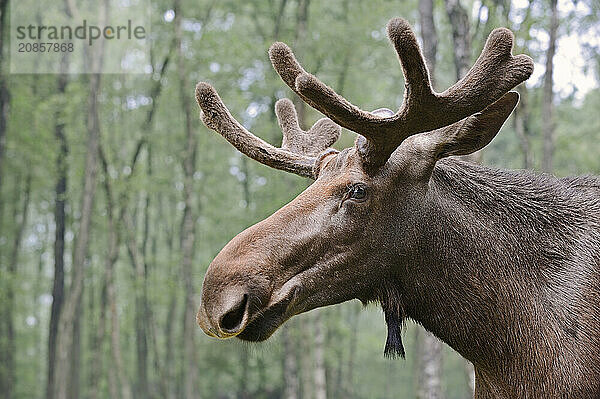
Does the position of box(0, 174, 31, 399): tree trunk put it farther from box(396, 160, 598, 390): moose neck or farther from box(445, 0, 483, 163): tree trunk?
box(396, 160, 598, 390): moose neck

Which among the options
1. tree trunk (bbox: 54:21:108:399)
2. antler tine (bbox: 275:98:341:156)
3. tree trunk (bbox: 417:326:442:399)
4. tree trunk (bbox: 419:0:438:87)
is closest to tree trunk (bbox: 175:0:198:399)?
tree trunk (bbox: 54:21:108:399)

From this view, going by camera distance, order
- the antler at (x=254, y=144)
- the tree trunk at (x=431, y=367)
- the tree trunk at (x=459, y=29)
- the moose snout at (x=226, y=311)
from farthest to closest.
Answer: the tree trunk at (x=431, y=367) < the tree trunk at (x=459, y=29) < the antler at (x=254, y=144) < the moose snout at (x=226, y=311)

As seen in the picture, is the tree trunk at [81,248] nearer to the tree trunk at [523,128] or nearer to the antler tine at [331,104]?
the tree trunk at [523,128]

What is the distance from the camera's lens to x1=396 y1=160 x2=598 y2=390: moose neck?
3.15 m

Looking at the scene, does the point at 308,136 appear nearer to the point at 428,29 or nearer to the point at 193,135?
the point at 428,29

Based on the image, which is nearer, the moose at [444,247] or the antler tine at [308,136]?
the moose at [444,247]

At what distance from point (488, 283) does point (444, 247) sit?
0.84 feet

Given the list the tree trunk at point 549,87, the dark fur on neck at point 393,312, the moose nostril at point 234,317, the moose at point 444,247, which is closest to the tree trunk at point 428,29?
the tree trunk at point 549,87

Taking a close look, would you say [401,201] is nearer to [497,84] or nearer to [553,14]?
[497,84]

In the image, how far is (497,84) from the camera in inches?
117

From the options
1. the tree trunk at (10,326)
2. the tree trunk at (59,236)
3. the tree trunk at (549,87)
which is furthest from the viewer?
the tree trunk at (10,326)

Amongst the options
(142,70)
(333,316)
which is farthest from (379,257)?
(142,70)

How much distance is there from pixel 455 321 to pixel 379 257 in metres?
0.46

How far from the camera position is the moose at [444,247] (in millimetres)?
2992
